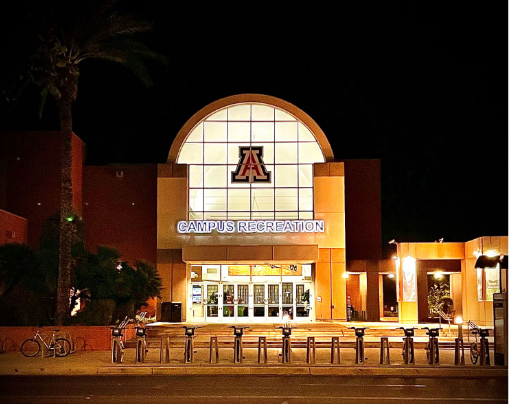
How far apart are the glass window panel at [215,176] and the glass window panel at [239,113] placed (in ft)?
9.00

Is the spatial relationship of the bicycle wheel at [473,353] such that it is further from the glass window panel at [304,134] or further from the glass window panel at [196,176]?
the glass window panel at [196,176]

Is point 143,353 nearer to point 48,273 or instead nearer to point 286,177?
point 48,273

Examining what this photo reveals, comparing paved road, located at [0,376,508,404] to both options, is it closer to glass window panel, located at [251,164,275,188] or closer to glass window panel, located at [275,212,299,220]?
glass window panel, located at [275,212,299,220]

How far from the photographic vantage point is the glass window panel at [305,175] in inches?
1571

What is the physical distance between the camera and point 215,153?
40.1m

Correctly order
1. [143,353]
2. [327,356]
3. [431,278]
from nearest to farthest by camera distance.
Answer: [143,353] < [327,356] < [431,278]

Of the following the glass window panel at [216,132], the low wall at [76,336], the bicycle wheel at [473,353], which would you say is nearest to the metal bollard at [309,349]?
the bicycle wheel at [473,353]

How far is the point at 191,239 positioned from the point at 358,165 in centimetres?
1017

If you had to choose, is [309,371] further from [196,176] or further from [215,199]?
[196,176]

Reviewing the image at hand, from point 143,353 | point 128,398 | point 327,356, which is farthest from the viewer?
point 327,356

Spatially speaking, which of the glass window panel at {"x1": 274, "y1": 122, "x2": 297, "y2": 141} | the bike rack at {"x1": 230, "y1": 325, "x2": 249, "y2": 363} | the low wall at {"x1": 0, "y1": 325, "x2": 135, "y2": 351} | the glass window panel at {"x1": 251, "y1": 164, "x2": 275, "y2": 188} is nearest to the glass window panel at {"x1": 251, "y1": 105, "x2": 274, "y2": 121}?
the glass window panel at {"x1": 274, "y1": 122, "x2": 297, "y2": 141}

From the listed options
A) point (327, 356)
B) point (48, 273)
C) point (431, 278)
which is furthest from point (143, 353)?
point (431, 278)

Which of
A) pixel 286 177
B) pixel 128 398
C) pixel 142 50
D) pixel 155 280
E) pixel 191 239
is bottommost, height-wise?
pixel 128 398

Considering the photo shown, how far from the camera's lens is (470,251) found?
36.7 meters
